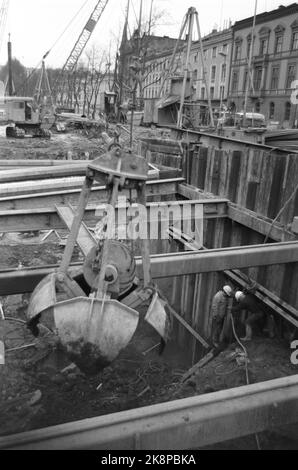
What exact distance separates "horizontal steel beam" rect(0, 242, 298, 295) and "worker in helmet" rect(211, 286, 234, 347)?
6.24 feet

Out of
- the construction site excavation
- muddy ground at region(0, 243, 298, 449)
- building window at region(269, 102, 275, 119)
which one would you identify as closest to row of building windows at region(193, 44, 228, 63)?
building window at region(269, 102, 275, 119)

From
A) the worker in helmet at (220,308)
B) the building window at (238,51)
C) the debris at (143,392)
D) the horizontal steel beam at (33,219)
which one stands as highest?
the building window at (238,51)

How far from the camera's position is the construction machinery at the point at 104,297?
3.03 meters

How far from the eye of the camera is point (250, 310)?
7.33 metres

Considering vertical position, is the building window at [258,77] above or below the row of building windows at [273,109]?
above

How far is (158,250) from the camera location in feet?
37.2

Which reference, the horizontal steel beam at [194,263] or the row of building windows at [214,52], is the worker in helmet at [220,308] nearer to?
the horizontal steel beam at [194,263]

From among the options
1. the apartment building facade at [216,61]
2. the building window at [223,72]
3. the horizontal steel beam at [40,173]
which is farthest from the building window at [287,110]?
the horizontal steel beam at [40,173]

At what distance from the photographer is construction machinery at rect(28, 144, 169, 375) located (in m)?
3.03

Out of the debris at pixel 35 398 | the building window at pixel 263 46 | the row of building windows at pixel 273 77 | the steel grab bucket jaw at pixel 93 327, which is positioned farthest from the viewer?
the building window at pixel 263 46

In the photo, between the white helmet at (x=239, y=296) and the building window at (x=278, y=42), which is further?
the building window at (x=278, y=42)

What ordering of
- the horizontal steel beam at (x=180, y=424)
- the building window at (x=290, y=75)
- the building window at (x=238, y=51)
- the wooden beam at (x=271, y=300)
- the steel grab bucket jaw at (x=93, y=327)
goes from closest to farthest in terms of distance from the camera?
1. the horizontal steel beam at (x=180, y=424)
2. the steel grab bucket jaw at (x=93, y=327)
3. the wooden beam at (x=271, y=300)
4. the building window at (x=290, y=75)
5. the building window at (x=238, y=51)

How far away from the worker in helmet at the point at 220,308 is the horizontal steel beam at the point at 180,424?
4.48 m

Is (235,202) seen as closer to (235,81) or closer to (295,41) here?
(295,41)
